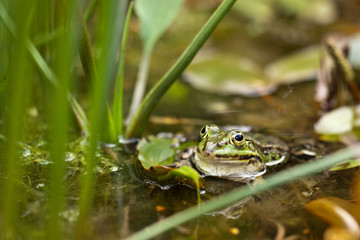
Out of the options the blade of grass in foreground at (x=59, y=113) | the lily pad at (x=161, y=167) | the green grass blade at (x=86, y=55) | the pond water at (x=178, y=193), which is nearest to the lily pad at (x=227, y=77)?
the pond water at (x=178, y=193)

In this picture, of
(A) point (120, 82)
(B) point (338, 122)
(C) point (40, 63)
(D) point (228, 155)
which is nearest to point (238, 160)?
(D) point (228, 155)

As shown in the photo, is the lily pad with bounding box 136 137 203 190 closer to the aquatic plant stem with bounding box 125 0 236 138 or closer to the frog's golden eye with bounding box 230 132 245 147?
the aquatic plant stem with bounding box 125 0 236 138

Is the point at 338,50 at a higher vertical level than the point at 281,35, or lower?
lower

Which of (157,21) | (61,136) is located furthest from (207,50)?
(61,136)

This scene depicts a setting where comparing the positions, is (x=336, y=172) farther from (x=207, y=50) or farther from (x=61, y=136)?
(x=207, y=50)

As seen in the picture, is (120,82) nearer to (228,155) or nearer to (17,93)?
(228,155)

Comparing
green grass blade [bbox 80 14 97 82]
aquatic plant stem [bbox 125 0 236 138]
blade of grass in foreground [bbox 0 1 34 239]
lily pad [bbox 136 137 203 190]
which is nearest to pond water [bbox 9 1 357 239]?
lily pad [bbox 136 137 203 190]
